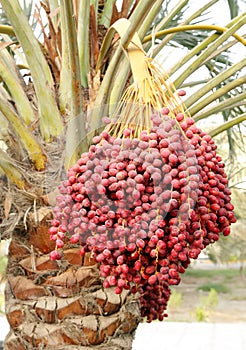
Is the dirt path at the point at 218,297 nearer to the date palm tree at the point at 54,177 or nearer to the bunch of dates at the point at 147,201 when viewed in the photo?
the date palm tree at the point at 54,177

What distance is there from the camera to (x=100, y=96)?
104 centimetres

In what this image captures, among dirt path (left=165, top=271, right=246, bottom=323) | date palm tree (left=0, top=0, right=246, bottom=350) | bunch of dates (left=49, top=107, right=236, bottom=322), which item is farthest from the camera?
dirt path (left=165, top=271, right=246, bottom=323)

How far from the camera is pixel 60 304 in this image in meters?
1.04

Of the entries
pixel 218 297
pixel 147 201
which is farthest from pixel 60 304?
pixel 218 297

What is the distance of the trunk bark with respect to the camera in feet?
3.39

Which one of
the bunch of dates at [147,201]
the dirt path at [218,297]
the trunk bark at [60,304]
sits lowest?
the dirt path at [218,297]

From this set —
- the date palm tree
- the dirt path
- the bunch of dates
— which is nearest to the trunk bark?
the date palm tree

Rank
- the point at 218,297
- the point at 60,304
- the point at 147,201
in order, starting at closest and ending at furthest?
the point at 147,201 → the point at 60,304 → the point at 218,297

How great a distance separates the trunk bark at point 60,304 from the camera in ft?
3.39

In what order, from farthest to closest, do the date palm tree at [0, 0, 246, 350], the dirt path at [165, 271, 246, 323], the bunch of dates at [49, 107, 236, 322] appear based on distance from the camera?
the dirt path at [165, 271, 246, 323] < the date palm tree at [0, 0, 246, 350] < the bunch of dates at [49, 107, 236, 322]

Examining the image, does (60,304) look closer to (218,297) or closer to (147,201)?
(147,201)

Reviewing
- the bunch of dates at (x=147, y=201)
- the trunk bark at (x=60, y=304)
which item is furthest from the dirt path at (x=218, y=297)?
the bunch of dates at (x=147, y=201)

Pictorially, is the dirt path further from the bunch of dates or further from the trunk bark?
the bunch of dates

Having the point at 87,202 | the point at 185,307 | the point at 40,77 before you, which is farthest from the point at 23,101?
the point at 185,307
